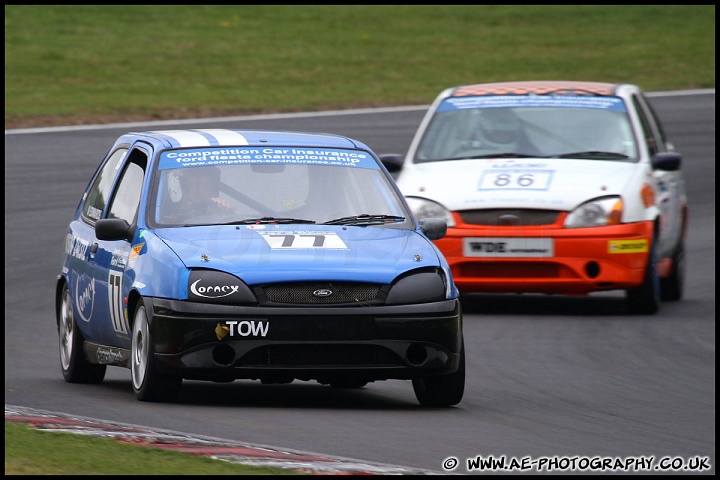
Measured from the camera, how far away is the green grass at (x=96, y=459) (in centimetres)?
588

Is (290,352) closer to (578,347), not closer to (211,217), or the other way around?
(211,217)

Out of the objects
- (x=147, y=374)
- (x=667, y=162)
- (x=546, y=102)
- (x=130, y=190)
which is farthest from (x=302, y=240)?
(x=546, y=102)

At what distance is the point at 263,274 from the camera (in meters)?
8.03

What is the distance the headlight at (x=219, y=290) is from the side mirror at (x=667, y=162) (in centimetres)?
623

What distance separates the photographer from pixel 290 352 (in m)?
8.04

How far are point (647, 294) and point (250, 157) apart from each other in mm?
5086

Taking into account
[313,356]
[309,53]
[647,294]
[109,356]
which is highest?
[313,356]

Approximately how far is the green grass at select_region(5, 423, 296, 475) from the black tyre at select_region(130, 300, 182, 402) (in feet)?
4.58

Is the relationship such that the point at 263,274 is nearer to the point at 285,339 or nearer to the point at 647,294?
the point at 285,339

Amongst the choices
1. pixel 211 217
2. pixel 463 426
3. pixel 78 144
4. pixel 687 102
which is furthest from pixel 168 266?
pixel 687 102

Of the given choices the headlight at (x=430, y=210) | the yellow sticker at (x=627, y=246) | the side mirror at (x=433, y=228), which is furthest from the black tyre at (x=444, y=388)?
the yellow sticker at (x=627, y=246)

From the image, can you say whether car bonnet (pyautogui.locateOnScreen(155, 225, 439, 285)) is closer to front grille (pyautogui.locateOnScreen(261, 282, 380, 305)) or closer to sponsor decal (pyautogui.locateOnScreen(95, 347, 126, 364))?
front grille (pyautogui.locateOnScreen(261, 282, 380, 305))

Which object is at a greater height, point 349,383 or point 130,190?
point 130,190

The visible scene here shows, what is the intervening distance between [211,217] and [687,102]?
21652 mm
